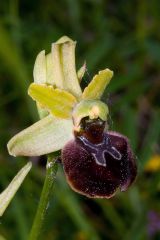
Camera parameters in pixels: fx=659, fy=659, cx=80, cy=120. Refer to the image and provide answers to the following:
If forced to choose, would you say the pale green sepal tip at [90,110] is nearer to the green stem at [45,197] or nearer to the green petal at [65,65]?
the green petal at [65,65]

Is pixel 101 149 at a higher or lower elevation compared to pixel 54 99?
lower

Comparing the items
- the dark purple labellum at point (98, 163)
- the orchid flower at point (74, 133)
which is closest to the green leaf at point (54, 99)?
the orchid flower at point (74, 133)

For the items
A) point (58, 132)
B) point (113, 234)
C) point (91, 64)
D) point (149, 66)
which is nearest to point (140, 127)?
point (149, 66)

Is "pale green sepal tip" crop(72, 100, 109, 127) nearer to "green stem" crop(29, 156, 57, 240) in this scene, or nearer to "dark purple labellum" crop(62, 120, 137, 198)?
"dark purple labellum" crop(62, 120, 137, 198)

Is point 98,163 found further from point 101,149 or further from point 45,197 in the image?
point 45,197

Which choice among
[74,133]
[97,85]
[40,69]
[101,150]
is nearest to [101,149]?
[101,150]

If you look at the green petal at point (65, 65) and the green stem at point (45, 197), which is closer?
the green stem at point (45, 197)

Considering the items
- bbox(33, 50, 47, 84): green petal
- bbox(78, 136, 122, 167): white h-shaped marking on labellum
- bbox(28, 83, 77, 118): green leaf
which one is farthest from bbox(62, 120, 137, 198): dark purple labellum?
bbox(33, 50, 47, 84): green petal
